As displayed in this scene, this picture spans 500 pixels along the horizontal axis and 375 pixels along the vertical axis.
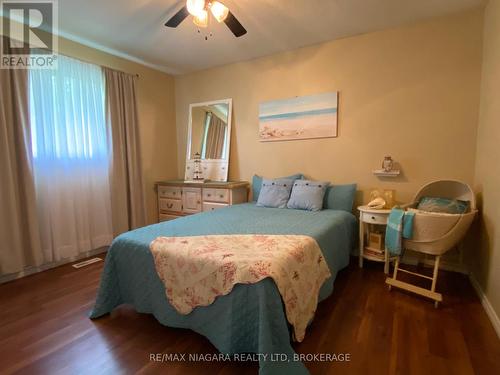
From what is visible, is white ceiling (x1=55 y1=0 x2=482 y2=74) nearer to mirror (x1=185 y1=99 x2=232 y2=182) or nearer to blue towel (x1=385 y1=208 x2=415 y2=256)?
mirror (x1=185 y1=99 x2=232 y2=182)

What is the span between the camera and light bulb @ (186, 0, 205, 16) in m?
1.73

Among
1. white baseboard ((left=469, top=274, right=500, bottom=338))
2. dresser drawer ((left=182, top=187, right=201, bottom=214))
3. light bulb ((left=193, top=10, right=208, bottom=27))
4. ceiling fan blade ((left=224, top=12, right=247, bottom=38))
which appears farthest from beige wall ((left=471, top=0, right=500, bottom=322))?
dresser drawer ((left=182, top=187, right=201, bottom=214))

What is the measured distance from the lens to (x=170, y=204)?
3.76m

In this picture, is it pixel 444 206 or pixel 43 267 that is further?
pixel 43 267

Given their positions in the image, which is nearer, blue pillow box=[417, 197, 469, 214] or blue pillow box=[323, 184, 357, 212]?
blue pillow box=[417, 197, 469, 214]

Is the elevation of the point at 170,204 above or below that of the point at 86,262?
above

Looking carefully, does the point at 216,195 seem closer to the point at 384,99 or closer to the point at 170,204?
the point at 170,204

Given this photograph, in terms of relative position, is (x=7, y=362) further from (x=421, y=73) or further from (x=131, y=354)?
(x=421, y=73)

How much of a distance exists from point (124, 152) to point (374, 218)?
304cm

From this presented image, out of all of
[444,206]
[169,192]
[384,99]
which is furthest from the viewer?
[169,192]

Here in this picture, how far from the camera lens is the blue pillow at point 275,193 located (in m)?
2.96

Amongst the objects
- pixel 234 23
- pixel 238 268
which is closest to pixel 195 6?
pixel 234 23

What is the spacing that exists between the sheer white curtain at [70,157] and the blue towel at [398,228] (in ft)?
10.3

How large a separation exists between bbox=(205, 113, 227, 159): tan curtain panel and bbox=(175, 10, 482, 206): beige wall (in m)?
0.38
